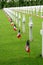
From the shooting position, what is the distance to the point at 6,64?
8039mm

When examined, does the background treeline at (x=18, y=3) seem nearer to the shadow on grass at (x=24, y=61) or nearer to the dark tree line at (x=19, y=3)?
the dark tree line at (x=19, y=3)

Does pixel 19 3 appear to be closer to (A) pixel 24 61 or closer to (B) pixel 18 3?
(B) pixel 18 3

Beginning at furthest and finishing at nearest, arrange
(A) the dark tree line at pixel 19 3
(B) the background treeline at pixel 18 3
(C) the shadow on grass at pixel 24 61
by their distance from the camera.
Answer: (B) the background treeline at pixel 18 3, (A) the dark tree line at pixel 19 3, (C) the shadow on grass at pixel 24 61

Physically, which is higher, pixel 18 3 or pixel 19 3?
pixel 19 3

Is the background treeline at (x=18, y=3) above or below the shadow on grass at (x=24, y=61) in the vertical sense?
below

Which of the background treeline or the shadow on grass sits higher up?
the shadow on grass

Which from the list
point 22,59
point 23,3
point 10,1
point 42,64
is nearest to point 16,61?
point 22,59

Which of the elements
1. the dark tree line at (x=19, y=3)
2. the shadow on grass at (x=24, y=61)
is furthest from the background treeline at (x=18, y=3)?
the shadow on grass at (x=24, y=61)

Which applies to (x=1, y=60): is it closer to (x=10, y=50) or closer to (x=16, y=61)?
(x=16, y=61)

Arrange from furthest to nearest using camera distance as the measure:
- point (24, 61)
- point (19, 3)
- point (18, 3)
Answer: point (18, 3) < point (19, 3) < point (24, 61)

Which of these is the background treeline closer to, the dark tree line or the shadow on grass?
the dark tree line

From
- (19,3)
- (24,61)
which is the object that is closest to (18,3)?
(19,3)

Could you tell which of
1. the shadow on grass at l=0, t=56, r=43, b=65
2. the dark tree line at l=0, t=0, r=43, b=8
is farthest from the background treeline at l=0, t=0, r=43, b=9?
the shadow on grass at l=0, t=56, r=43, b=65

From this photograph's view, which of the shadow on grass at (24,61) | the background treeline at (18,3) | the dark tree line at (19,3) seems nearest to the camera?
the shadow on grass at (24,61)
